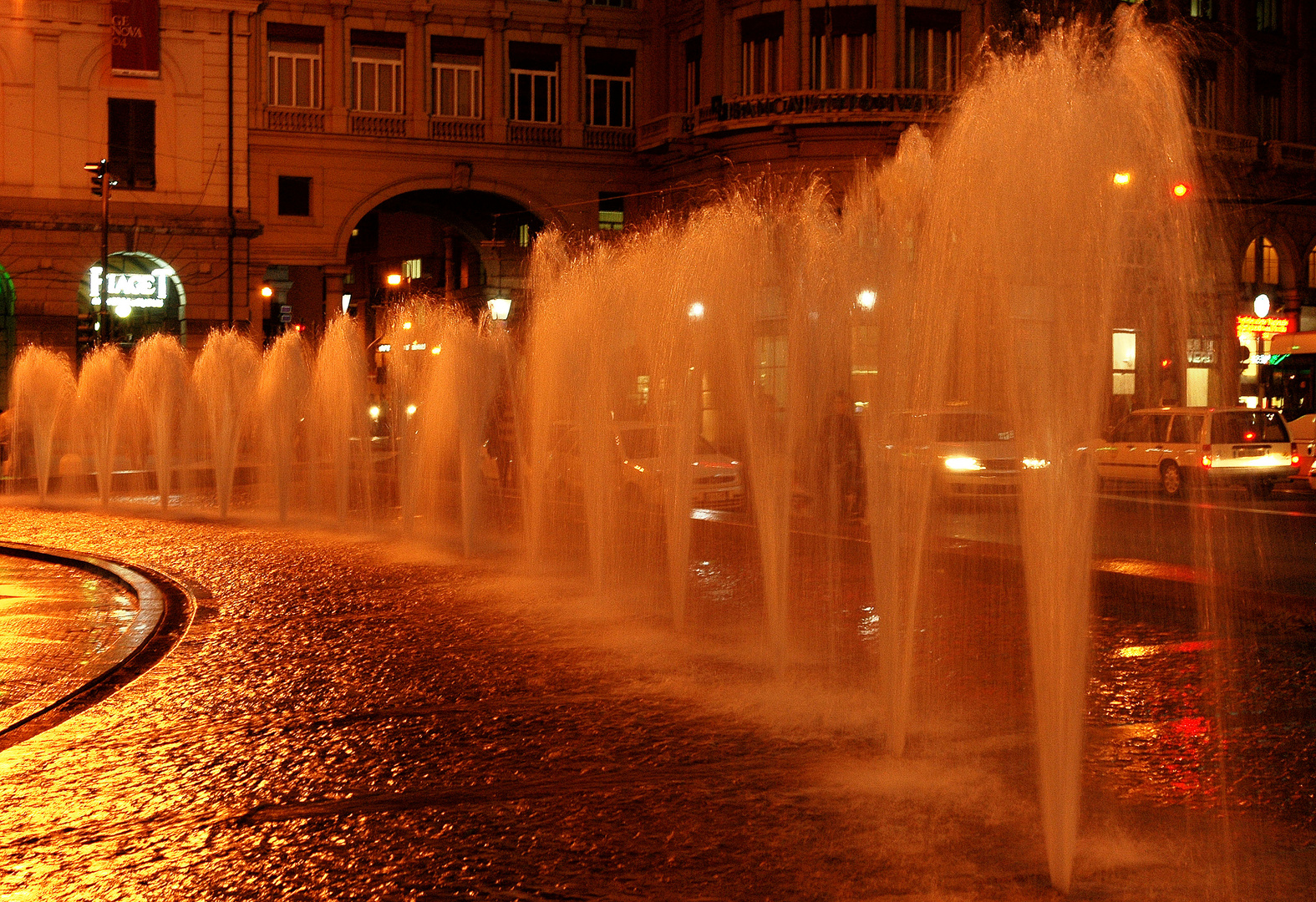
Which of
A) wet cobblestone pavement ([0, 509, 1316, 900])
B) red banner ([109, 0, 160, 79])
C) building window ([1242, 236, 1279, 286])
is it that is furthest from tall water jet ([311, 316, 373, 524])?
building window ([1242, 236, 1279, 286])

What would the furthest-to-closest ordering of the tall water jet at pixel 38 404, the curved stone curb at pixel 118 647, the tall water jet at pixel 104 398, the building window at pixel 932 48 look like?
the building window at pixel 932 48 < the tall water jet at pixel 38 404 < the tall water jet at pixel 104 398 < the curved stone curb at pixel 118 647

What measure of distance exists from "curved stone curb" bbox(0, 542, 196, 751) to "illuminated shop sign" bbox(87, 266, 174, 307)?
26.1m

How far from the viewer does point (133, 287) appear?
39438 mm

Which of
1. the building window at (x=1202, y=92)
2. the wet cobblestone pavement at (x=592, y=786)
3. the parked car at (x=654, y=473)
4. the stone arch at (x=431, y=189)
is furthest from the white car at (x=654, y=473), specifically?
the building window at (x=1202, y=92)

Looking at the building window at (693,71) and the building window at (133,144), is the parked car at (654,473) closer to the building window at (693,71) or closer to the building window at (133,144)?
the building window at (693,71)

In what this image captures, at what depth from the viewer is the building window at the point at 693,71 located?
39453mm

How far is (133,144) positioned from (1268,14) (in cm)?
3442

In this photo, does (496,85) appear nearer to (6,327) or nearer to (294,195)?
(294,195)

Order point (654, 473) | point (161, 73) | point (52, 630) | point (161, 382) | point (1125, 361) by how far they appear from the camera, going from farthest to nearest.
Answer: point (1125, 361) < point (161, 73) < point (161, 382) < point (654, 473) < point (52, 630)

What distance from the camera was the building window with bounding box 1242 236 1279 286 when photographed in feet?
140

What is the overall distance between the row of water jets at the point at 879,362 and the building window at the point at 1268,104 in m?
21.5

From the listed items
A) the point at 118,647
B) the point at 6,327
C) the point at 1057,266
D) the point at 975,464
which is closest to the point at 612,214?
the point at 6,327

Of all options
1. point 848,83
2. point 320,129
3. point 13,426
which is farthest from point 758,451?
point 320,129

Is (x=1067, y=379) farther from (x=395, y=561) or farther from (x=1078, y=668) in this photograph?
(x=395, y=561)
